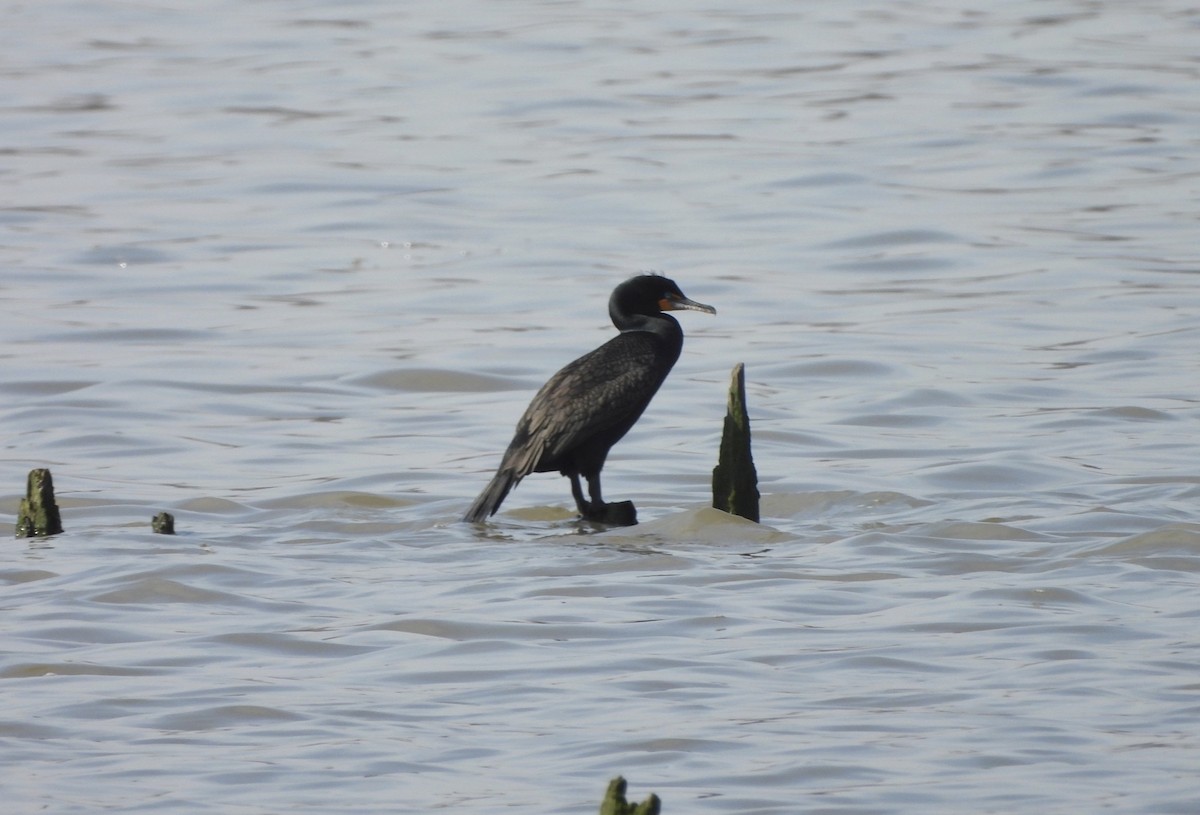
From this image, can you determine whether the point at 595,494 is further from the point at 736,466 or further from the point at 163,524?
the point at 163,524

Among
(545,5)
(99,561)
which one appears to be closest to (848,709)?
(99,561)

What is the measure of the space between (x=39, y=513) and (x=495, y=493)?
205cm

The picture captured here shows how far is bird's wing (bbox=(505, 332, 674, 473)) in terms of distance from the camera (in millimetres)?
9906

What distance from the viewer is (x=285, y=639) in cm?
799

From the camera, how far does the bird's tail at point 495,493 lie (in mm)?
9953

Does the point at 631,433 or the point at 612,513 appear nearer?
the point at 612,513

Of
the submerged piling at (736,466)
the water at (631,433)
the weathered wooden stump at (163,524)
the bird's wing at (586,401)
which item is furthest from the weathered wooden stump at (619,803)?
the weathered wooden stump at (163,524)

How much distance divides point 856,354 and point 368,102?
13452mm

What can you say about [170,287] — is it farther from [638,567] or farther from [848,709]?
[848,709]

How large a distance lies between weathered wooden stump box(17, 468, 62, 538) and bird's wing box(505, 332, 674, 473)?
208 centimetres

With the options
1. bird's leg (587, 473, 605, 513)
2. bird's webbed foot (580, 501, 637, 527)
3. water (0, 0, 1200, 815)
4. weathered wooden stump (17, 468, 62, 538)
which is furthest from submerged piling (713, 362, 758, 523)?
weathered wooden stump (17, 468, 62, 538)

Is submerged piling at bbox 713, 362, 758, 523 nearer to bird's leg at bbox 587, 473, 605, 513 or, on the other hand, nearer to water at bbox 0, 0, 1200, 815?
water at bbox 0, 0, 1200, 815

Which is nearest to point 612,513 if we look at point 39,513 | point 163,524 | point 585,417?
point 585,417

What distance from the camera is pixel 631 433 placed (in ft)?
43.3
